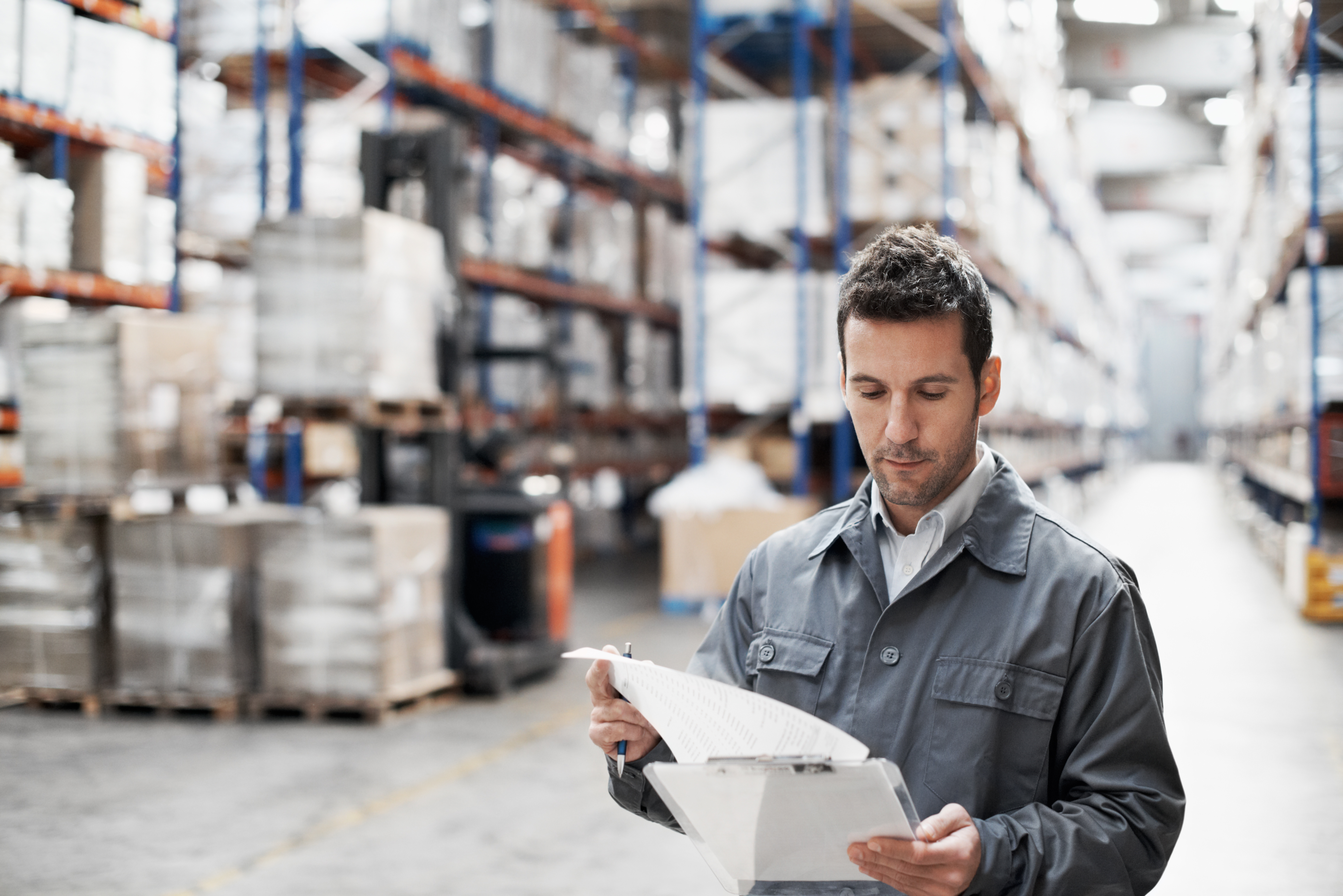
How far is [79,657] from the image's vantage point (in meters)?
5.44

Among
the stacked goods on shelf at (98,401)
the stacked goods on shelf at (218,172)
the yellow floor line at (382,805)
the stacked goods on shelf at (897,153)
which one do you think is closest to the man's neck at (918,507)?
the yellow floor line at (382,805)

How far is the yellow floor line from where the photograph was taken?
3.40 metres

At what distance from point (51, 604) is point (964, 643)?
5.28m

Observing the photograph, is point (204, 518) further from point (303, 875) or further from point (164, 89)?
point (164, 89)

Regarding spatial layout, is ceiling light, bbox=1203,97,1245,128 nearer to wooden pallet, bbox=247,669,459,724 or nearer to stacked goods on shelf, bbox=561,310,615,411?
stacked goods on shelf, bbox=561,310,615,411

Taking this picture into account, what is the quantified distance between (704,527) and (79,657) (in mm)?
4046

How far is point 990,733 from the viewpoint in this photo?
137cm

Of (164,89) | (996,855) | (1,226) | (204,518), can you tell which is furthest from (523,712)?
(164,89)

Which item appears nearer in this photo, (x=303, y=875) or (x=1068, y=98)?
(x=303, y=875)

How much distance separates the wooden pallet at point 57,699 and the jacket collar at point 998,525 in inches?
195

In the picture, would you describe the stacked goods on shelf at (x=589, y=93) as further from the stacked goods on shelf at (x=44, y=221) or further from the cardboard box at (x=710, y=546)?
the stacked goods on shelf at (x=44, y=221)

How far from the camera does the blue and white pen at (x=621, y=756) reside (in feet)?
5.00

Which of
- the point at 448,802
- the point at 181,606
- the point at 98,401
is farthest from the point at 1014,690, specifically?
the point at 98,401

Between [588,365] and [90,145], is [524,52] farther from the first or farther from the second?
[90,145]
